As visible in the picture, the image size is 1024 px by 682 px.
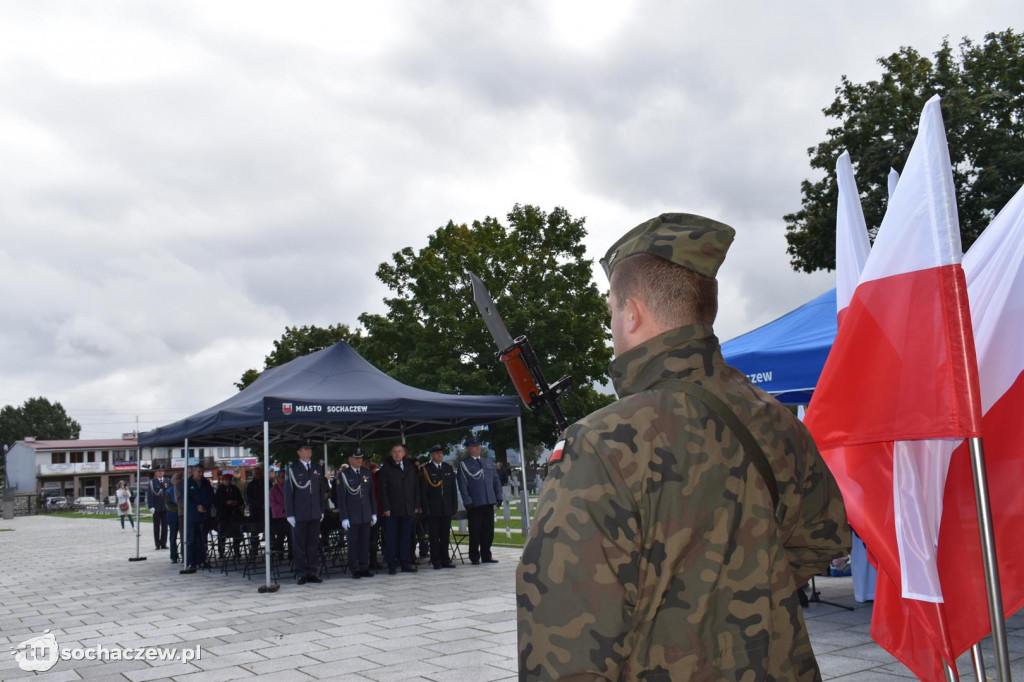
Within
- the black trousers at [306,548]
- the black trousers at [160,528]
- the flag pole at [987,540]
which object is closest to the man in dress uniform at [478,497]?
the black trousers at [306,548]

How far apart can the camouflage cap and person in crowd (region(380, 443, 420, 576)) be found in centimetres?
1187

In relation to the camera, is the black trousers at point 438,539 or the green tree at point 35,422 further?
the green tree at point 35,422

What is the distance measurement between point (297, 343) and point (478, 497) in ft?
→ 117

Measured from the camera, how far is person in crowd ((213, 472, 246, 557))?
1492 centimetres

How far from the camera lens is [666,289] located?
6.42 ft

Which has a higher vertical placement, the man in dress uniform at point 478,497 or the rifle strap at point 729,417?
the rifle strap at point 729,417

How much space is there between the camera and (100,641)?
27.1ft

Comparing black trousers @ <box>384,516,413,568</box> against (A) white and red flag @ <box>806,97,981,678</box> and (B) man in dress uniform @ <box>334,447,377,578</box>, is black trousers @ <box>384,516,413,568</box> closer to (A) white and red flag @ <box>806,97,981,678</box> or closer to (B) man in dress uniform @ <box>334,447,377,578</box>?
(B) man in dress uniform @ <box>334,447,377,578</box>

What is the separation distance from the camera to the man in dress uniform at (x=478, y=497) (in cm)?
1406

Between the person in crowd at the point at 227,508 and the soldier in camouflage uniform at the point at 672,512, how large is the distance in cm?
1426

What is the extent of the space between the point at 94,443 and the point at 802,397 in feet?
354

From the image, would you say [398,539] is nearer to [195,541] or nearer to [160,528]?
[195,541]
